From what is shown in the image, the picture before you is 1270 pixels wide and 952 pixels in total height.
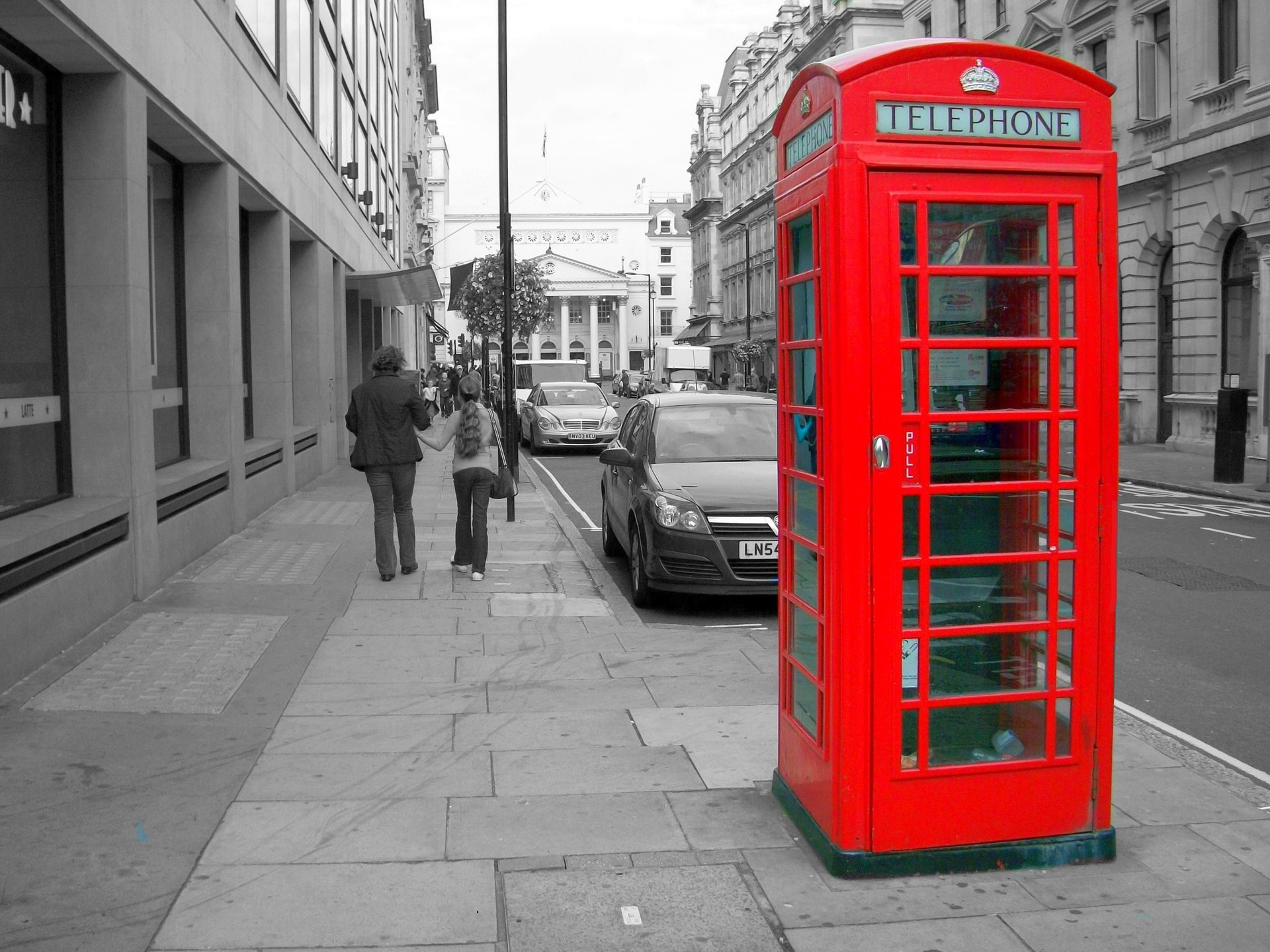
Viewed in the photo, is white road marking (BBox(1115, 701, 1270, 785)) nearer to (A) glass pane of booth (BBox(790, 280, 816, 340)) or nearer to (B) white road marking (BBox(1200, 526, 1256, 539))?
(A) glass pane of booth (BBox(790, 280, 816, 340))

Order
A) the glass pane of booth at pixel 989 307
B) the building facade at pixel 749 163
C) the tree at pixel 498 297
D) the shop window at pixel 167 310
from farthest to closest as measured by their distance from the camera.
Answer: the tree at pixel 498 297 → the building facade at pixel 749 163 → the shop window at pixel 167 310 → the glass pane of booth at pixel 989 307

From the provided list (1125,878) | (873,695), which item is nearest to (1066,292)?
Answer: (873,695)

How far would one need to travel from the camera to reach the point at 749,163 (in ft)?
264

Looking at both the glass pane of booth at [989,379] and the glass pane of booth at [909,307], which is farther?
the glass pane of booth at [989,379]

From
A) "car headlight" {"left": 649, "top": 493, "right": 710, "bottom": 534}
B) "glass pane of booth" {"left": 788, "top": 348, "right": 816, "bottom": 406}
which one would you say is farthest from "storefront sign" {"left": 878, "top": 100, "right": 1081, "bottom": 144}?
"car headlight" {"left": 649, "top": 493, "right": 710, "bottom": 534}

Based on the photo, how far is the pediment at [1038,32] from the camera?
31125mm

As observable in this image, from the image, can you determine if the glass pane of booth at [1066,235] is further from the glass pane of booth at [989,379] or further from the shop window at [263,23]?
the shop window at [263,23]

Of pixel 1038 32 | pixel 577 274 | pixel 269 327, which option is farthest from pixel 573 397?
pixel 577 274

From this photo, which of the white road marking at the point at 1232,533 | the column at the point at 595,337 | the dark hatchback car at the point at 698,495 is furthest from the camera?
the column at the point at 595,337

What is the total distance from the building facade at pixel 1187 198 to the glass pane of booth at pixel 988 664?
1942 centimetres

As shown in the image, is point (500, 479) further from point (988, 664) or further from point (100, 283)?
point (988, 664)

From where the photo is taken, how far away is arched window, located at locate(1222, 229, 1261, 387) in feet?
80.5

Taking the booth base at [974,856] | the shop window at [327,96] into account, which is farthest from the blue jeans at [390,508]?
the shop window at [327,96]

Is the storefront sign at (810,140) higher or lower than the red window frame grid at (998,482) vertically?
higher
